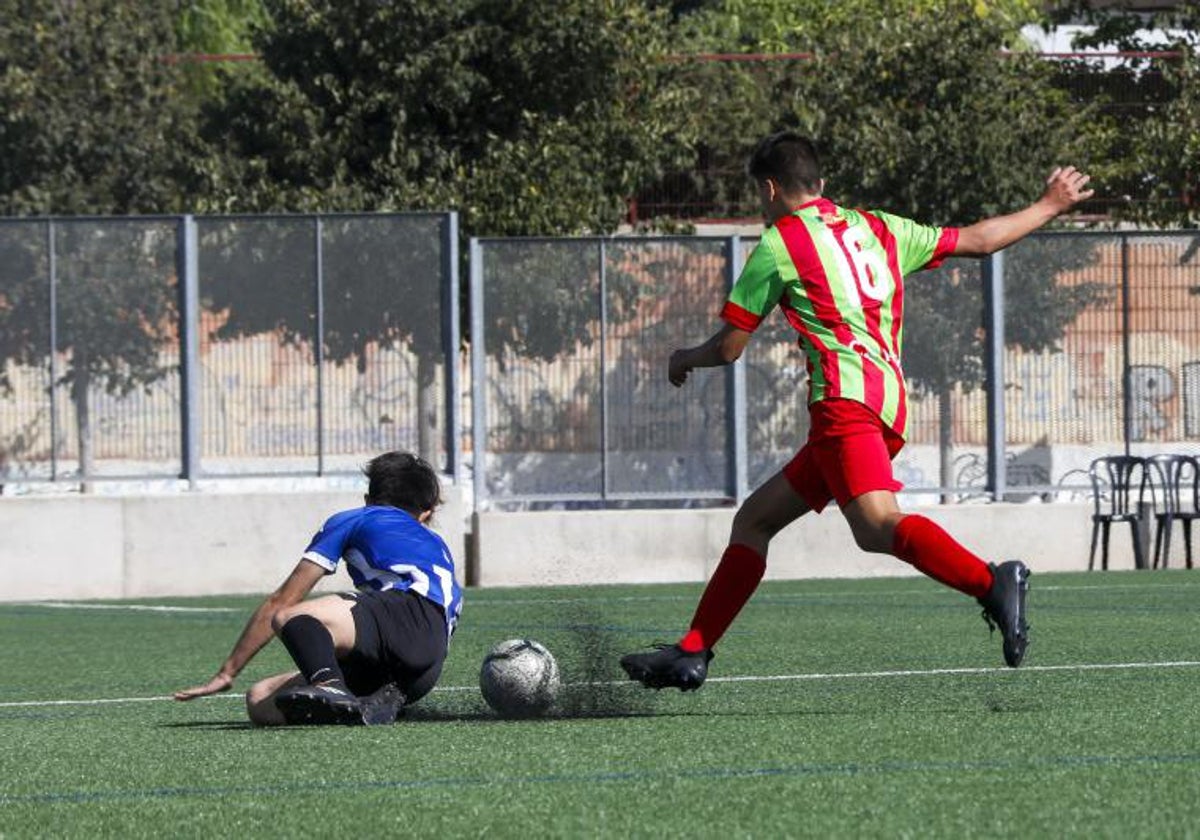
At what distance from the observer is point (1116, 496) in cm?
1928

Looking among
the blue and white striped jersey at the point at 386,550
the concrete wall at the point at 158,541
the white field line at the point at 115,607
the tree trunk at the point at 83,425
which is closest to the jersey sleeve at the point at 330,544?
the blue and white striped jersey at the point at 386,550

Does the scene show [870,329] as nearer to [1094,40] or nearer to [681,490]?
[681,490]

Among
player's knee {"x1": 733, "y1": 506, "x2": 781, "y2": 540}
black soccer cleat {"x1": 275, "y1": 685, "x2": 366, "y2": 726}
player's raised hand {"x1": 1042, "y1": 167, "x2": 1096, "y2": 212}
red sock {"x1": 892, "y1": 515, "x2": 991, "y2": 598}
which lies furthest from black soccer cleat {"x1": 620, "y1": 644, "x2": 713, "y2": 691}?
player's raised hand {"x1": 1042, "y1": 167, "x2": 1096, "y2": 212}

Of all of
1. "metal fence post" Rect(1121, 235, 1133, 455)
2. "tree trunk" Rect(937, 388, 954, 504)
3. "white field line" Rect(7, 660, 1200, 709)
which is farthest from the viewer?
"metal fence post" Rect(1121, 235, 1133, 455)

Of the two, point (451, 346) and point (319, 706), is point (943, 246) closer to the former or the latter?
point (319, 706)

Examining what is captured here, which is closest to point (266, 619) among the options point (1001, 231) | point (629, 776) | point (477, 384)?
point (629, 776)

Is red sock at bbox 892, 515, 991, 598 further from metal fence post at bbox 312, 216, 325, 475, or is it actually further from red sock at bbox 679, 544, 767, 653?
metal fence post at bbox 312, 216, 325, 475

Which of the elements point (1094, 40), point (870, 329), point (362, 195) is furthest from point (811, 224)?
point (1094, 40)

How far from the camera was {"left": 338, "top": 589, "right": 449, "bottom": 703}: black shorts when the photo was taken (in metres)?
7.91

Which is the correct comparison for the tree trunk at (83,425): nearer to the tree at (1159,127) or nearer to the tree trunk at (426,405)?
the tree trunk at (426,405)

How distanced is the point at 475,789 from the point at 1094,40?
34099 mm

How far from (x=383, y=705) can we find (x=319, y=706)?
0.31 metres

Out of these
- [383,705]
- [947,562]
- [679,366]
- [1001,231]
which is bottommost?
[383,705]

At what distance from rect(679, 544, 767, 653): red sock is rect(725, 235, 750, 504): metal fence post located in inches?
420
